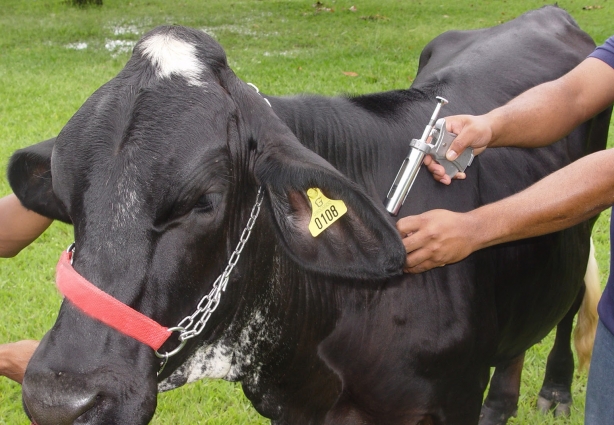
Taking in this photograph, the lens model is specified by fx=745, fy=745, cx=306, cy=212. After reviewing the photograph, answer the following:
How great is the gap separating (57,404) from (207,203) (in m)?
0.61

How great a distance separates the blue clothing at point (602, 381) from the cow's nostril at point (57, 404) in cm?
172

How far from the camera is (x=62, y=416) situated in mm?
1743

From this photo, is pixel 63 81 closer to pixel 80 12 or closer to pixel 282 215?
pixel 80 12

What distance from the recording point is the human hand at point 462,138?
2533 mm

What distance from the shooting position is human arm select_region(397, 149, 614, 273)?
2.27 metres

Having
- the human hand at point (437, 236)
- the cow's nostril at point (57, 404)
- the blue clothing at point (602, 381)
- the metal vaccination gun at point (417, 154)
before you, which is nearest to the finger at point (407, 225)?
the human hand at point (437, 236)

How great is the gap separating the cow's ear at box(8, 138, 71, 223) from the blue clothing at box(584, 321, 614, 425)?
188 cm

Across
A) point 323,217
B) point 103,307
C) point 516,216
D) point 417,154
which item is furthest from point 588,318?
point 103,307

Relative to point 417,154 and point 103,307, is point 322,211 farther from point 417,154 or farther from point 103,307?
point 103,307

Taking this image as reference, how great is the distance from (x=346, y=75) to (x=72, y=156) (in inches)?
302

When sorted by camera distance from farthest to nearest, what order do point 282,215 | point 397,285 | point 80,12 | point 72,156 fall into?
point 80,12 < point 397,285 < point 282,215 < point 72,156

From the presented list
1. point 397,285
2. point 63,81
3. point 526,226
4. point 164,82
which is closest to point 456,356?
point 397,285

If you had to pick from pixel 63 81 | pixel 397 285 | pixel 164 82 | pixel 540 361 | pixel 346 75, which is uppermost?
pixel 164 82

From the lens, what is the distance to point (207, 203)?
197 cm
